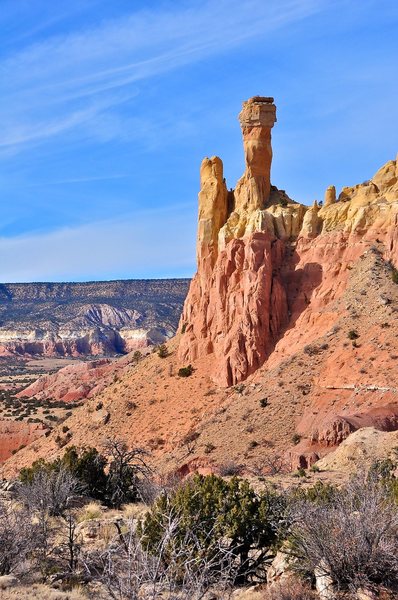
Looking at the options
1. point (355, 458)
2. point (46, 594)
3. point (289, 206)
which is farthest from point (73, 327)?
point (46, 594)

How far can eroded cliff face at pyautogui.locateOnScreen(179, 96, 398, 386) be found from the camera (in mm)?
48844

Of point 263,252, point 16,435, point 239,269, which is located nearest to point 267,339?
point 239,269

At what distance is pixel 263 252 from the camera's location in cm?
5053

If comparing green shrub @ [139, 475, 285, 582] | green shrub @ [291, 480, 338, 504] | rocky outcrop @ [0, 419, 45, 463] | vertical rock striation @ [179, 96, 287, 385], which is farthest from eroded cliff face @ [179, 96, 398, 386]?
green shrub @ [139, 475, 285, 582]

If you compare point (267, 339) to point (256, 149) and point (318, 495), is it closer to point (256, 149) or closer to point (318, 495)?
point (256, 149)

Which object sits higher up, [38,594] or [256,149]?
[256,149]

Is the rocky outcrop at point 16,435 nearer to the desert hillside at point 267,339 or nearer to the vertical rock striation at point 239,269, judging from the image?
the desert hillside at point 267,339

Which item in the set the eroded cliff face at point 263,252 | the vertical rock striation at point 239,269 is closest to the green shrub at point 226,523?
the eroded cliff face at point 263,252

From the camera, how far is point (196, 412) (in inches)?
1871

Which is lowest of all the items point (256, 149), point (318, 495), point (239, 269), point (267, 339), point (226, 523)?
point (226, 523)

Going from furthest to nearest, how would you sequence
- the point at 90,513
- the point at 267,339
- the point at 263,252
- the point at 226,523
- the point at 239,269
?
the point at 239,269 < the point at 263,252 < the point at 267,339 < the point at 90,513 < the point at 226,523

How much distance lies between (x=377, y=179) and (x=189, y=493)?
4002 centimetres

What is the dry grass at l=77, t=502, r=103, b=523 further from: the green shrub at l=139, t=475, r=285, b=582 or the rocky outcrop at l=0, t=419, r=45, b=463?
the rocky outcrop at l=0, t=419, r=45, b=463

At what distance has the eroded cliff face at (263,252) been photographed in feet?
160
